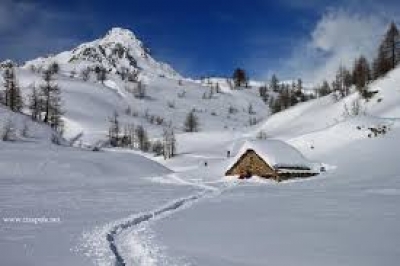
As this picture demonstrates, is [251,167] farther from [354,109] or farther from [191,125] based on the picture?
[191,125]

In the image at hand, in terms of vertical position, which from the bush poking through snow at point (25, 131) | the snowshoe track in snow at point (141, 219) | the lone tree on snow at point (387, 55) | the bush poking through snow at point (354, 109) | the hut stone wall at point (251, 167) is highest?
the lone tree on snow at point (387, 55)

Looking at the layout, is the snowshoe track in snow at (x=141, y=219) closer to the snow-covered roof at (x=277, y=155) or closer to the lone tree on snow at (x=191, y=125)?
the snow-covered roof at (x=277, y=155)

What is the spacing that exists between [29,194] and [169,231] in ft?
62.4

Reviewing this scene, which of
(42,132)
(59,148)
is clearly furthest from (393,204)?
(42,132)

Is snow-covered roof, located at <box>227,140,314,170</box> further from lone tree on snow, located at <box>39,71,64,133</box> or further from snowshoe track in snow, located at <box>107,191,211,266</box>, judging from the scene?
lone tree on snow, located at <box>39,71,64,133</box>

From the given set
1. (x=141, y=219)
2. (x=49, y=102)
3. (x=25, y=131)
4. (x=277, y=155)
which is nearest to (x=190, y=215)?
(x=141, y=219)

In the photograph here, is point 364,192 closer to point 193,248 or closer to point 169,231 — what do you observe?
point 169,231

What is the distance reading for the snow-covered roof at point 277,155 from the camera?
6109 centimetres

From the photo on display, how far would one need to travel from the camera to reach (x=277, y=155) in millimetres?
62375

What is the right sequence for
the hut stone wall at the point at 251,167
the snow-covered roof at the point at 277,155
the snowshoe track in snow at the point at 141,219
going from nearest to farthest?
the snowshoe track in snow at the point at 141,219
the snow-covered roof at the point at 277,155
the hut stone wall at the point at 251,167

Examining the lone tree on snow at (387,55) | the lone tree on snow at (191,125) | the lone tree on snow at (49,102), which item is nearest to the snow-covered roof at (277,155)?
the lone tree on snow at (49,102)

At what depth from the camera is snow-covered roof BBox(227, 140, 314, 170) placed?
61094 mm

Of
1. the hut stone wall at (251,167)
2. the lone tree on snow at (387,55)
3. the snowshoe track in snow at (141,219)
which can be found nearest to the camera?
the snowshoe track in snow at (141,219)

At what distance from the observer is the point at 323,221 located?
22.6m
